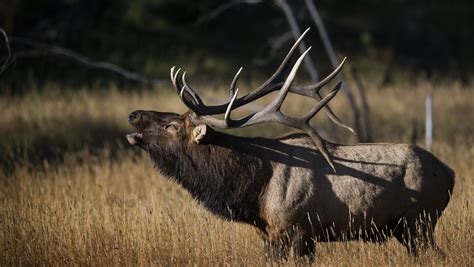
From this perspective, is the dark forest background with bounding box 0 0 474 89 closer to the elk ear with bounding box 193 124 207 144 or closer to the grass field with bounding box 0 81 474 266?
the grass field with bounding box 0 81 474 266

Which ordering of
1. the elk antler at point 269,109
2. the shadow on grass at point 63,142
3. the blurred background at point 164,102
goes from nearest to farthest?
the elk antler at point 269,109 < the blurred background at point 164,102 < the shadow on grass at point 63,142

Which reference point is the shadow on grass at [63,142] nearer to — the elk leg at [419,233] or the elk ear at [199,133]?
the elk ear at [199,133]

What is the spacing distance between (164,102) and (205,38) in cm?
1129

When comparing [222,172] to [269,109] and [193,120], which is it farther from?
[269,109]

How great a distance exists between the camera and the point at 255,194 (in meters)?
7.40

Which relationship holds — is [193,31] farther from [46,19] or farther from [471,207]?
[471,207]

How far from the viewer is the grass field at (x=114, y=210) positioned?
24.7ft

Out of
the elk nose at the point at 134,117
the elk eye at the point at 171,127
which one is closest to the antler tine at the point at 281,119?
the elk eye at the point at 171,127

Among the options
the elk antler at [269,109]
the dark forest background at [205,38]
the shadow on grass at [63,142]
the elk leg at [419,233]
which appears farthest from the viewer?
the dark forest background at [205,38]

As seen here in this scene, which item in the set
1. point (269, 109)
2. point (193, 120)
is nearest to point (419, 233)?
point (269, 109)

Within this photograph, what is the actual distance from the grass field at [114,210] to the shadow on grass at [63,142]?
0.03m

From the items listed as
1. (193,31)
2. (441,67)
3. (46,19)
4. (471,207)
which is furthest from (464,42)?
(471,207)

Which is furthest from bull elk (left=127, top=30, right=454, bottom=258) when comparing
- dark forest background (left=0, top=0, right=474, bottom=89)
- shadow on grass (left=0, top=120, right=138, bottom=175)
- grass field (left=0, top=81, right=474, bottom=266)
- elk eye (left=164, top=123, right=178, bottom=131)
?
dark forest background (left=0, top=0, right=474, bottom=89)

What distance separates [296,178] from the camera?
7355 mm
